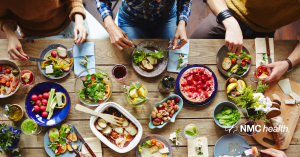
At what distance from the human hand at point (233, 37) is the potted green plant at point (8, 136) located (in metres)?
1.92

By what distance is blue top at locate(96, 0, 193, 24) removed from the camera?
5.02 ft

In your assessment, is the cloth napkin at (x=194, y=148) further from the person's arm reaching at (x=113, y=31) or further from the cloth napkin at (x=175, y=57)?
the person's arm reaching at (x=113, y=31)

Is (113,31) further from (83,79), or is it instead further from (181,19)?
(181,19)

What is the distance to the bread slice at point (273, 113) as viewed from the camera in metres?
1.43

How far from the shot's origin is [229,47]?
1.48 metres

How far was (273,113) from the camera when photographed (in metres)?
1.46

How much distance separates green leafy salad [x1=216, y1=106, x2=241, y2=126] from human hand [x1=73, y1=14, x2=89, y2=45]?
141cm

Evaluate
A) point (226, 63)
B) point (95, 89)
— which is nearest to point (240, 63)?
point (226, 63)

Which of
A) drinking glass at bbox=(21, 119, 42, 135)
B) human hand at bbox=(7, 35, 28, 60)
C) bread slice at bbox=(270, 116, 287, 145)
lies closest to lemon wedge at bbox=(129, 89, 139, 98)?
drinking glass at bbox=(21, 119, 42, 135)

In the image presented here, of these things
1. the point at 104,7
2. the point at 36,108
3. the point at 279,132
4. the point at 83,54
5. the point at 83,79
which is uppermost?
the point at 104,7

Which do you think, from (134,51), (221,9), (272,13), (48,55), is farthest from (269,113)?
(48,55)

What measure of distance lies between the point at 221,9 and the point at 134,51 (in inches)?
35.2

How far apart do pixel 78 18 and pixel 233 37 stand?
55.8 inches

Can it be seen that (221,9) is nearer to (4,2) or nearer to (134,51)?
(134,51)
